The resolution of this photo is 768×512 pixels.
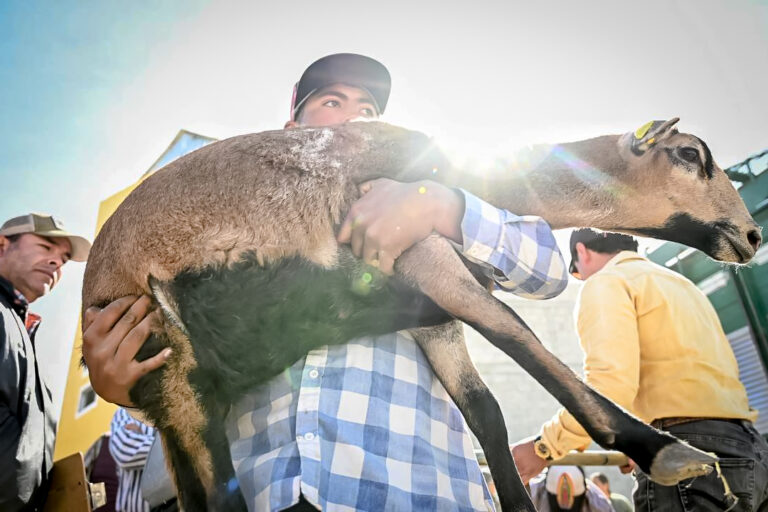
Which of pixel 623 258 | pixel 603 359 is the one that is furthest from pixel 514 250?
pixel 623 258

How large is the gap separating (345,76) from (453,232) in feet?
5.03

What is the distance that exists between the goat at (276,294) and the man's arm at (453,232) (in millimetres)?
125

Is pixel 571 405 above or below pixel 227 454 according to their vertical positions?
below

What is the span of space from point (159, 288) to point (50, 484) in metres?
1.89

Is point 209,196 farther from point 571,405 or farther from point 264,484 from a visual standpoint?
point 571,405

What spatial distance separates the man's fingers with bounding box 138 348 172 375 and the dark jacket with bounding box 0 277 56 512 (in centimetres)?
152

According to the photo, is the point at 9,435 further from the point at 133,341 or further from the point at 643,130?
the point at 643,130

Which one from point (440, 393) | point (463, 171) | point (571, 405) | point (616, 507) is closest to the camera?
point (571, 405)

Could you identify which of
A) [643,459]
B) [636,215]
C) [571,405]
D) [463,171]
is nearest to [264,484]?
[571,405]

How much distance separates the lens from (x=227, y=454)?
2047mm

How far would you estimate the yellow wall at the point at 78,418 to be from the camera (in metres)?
7.39

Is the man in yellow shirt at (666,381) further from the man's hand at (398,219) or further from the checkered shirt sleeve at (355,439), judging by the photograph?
the man's hand at (398,219)

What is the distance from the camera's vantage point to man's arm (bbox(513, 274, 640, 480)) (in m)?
3.40

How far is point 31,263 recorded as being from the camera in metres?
4.51
